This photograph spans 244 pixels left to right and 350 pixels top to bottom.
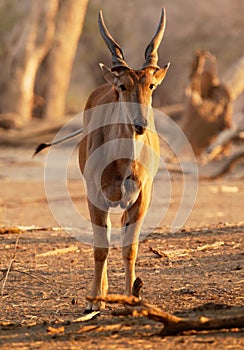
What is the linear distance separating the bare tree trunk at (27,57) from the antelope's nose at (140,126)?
20.5 meters

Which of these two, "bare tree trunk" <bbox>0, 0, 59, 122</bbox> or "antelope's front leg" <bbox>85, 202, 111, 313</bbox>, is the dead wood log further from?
"bare tree trunk" <bbox>0, 0, 59, 122</bbox>

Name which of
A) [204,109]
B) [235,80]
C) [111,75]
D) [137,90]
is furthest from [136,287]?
[235,80]

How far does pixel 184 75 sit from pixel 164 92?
3.49ft

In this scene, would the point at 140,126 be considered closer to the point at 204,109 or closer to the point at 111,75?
the point at 111,75

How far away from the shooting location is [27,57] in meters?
26.0

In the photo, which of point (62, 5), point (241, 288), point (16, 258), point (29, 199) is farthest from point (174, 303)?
point (62, 5)

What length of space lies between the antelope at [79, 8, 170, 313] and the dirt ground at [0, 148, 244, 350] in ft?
1.23

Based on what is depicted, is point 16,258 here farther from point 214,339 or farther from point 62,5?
point 62,5

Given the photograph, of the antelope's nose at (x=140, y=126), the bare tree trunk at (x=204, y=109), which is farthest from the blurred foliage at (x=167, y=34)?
the antelope's nose at (x=140, y=126)

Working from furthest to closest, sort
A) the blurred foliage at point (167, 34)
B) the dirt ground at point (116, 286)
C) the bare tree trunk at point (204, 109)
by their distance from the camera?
the blurred foliage at point (167, 34)
the bare tree trunk at point (204, 109)
the dirt ground at point (116, 286)

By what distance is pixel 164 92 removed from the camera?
36.2 metres

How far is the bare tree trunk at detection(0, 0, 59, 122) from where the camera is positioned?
25703 mm

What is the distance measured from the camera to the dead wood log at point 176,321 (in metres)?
4.80

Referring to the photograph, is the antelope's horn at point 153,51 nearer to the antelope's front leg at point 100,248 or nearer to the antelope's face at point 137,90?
the antelope's face at point 137,90
